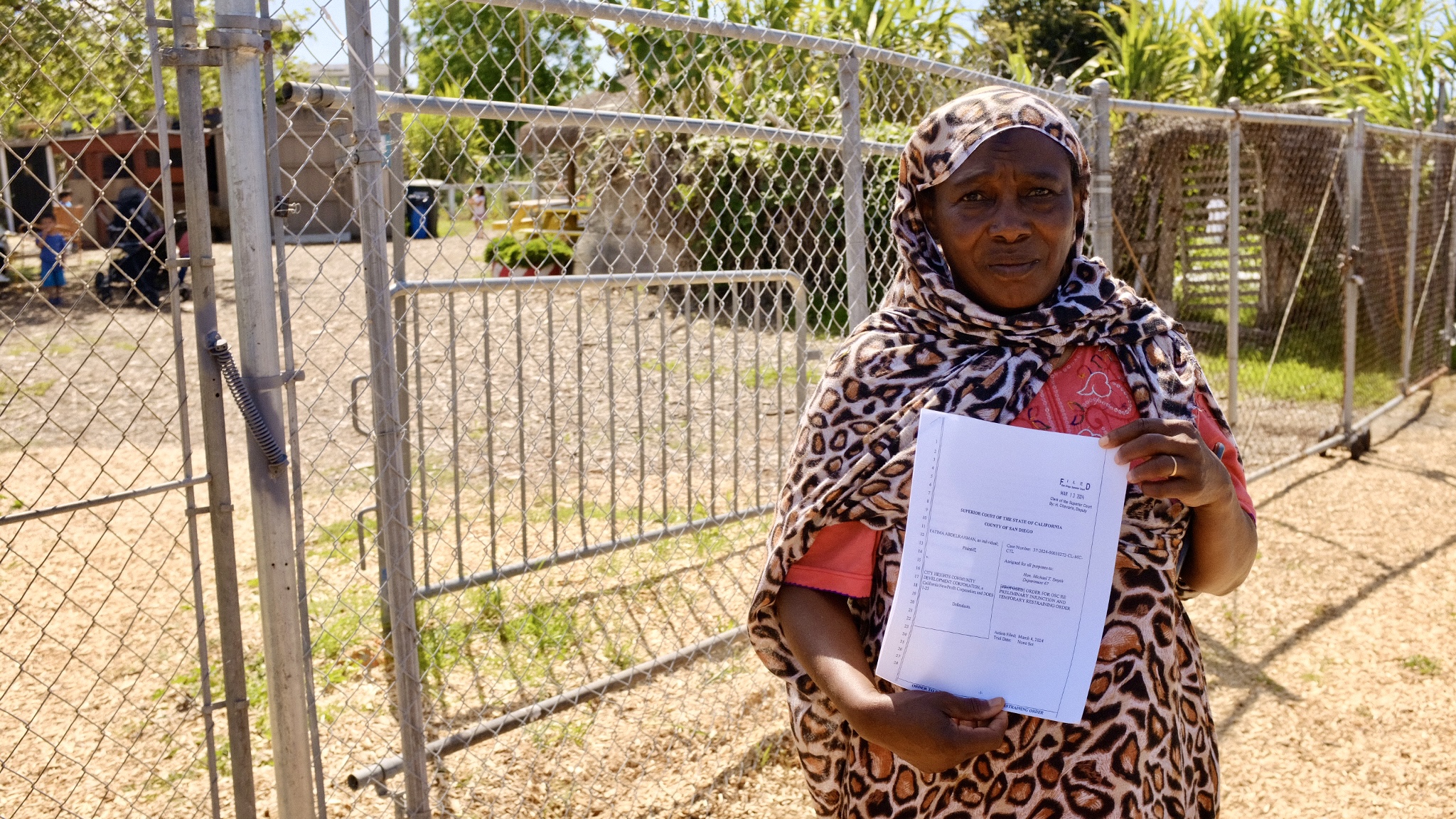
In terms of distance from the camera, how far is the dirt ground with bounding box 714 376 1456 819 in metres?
3.78

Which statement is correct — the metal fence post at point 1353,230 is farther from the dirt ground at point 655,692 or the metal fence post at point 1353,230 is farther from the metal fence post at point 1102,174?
the metal fence post at point 1102,174

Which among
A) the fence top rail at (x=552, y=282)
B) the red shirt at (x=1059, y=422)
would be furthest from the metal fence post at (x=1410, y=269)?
the red shirt at (x=1059, y=422)

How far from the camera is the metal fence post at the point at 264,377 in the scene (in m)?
2.12

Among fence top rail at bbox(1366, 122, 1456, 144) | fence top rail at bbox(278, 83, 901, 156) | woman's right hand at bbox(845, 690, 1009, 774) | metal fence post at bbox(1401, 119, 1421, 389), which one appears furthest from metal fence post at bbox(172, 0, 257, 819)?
metal fence post at bbox(1401, 119, 1421, 389)

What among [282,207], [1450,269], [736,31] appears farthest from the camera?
[1450,269]

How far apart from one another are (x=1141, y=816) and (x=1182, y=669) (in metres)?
0.24

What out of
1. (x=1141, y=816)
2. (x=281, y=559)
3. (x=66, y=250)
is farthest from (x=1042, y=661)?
(x=66, y=250)

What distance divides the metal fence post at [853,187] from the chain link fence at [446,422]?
1 centimetres

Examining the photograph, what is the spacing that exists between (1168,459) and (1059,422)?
0.18 m

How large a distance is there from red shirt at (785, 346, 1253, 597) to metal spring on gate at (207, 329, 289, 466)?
3.50 ft

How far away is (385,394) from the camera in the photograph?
2859 millimetres

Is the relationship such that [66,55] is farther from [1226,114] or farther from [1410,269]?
[1410,269]

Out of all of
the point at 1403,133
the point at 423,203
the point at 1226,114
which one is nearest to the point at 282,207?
the point at 423,203

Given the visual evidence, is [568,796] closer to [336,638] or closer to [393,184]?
[336,638]
